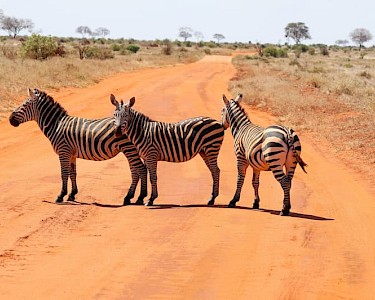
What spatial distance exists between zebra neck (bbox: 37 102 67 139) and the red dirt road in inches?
50.2

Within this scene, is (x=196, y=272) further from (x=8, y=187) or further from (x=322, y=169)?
(x=322, y=169)

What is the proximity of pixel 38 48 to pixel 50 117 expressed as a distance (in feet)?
106

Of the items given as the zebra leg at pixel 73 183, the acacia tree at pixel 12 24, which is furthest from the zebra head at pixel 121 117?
the acacia tree at pixel 12 24

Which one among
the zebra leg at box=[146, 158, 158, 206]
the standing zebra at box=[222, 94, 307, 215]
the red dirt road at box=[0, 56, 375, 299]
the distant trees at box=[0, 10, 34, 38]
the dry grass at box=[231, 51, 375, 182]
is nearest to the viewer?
the red dirt road at box=[0, 56, 375, 299]

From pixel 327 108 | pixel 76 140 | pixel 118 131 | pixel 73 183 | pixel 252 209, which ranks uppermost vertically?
pixel 118 131

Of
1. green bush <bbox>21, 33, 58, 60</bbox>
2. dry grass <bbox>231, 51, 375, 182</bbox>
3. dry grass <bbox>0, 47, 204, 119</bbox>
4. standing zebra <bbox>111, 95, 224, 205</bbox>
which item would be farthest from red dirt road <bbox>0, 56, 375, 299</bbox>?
green bush <bbox>21, 33, 58, 60</bbox>

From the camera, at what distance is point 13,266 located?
8148 millimetres

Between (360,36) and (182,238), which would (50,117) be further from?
(360,36)

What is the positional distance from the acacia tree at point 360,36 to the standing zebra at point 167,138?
13693 cm

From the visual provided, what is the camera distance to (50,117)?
12.4 meters

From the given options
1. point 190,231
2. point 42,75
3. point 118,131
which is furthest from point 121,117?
point 42,75

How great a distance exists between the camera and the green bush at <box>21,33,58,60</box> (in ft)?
139

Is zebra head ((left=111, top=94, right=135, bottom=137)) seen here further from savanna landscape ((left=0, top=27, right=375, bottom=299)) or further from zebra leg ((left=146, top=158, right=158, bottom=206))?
savanna landscape ((left=0, top=27, right=375, bottom=299))

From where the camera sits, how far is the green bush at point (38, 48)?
1668 inches
